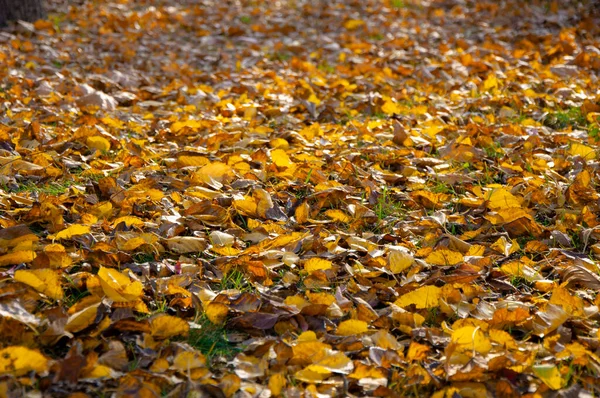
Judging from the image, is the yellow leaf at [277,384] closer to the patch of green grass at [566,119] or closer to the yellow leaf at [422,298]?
the yellow leaf at [422,298]

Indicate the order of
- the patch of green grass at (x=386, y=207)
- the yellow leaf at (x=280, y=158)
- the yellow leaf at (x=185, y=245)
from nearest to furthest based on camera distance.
A: 1. the yellow leaf at (x=185, y=245)
2. the patch of green grass at (x=386, y=207)
3. the yellow leaf at (x=280, y=158)

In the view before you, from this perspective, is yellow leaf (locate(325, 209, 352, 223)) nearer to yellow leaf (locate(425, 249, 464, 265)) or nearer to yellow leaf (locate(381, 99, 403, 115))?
yellow leaf (locate(425, 249, 464, 265))

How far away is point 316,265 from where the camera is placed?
2.35 metres

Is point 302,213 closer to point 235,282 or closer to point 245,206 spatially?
point 245,206

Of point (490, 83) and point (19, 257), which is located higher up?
point (19, 257)

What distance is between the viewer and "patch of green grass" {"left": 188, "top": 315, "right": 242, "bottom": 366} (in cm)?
192

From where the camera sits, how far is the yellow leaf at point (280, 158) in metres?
3.23

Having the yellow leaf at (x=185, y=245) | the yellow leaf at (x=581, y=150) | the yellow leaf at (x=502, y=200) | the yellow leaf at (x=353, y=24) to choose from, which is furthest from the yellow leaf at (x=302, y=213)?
the yellow leaf at (x=353, y=24)

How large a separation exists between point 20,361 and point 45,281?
1.27 ft

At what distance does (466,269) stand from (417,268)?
18cm

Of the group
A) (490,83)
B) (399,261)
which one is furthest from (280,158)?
(490,83)

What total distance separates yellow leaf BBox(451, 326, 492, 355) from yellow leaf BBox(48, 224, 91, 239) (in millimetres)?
1402

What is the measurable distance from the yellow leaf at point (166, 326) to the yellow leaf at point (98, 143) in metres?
1.75

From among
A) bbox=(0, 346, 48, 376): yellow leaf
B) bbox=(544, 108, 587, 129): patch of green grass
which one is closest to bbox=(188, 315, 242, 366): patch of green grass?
bbox=(0, 346, 48, 376): yellow leaf
